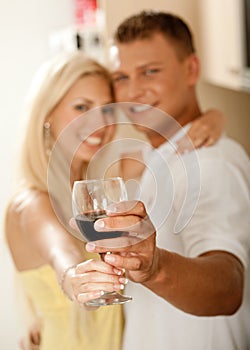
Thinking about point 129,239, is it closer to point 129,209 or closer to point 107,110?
point 129,209

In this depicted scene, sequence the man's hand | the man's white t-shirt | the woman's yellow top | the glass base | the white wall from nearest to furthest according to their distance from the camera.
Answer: the man's hand < the glass base < the man's white t-shirt < the woman's yellow top < the white wall

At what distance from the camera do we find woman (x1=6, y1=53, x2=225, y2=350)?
4.56ft

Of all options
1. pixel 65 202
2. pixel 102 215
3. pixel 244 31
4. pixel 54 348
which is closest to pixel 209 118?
pixel 244 31

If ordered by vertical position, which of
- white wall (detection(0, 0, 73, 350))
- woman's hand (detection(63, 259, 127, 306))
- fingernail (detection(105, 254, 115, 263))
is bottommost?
white wall (detection(0, 0, 73, 350))

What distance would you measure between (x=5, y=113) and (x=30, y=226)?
27.2 inches

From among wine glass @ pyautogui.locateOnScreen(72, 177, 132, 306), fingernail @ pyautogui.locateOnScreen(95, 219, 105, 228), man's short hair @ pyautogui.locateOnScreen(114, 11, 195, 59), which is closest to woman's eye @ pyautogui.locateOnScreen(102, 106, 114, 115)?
man's short hair @ pyautogui.locateOnScreen(114, 11, 195, 59)

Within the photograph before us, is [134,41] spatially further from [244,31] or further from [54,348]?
[54,348]

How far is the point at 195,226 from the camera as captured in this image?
1321mm

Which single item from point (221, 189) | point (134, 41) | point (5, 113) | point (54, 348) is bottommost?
point (54, 348)

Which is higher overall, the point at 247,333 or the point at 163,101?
the point at 163,101

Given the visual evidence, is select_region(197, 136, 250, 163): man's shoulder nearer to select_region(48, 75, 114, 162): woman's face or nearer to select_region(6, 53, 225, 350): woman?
select_region(6, 53, 225, 350): woman

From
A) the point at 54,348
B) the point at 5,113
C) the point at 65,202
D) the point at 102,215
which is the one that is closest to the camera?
the point at 102,215

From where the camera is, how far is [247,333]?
1.42 metres

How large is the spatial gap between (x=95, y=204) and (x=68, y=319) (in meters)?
0.54
